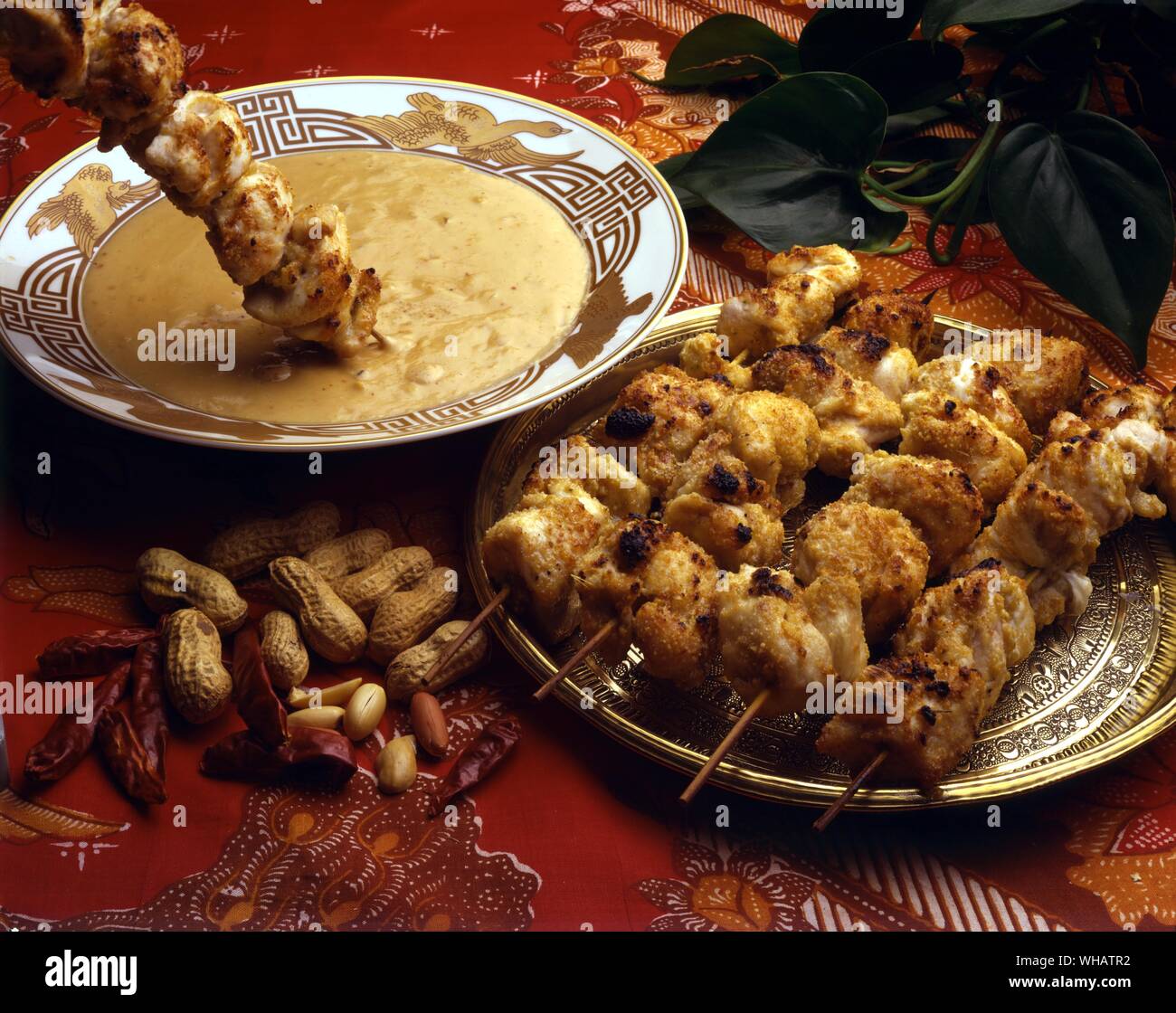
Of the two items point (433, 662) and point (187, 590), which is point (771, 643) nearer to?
point (433, 662)

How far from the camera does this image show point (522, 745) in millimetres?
2412

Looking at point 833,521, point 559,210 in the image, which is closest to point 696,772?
point 833,521

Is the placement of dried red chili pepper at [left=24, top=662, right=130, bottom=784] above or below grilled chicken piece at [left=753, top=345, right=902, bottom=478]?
below

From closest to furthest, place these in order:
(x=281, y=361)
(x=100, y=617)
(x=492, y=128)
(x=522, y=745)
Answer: (x=522, y=745)
(x=100, y=617)
(x=281, y=361)
(x=492, y=128)

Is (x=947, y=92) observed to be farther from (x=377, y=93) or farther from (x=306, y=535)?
(x=306, y=535)

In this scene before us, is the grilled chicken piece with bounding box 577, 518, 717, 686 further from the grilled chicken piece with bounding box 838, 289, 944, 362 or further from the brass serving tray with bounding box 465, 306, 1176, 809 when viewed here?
the grilled chicken piece with bounding box 838, 289, 944, 362

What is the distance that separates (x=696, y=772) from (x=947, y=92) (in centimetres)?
267

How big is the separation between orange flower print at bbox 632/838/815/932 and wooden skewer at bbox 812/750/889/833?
126mm

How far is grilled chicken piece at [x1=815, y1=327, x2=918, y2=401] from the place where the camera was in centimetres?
295

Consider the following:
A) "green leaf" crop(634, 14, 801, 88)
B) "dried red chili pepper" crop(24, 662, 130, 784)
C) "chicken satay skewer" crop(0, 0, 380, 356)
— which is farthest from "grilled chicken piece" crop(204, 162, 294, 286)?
"green leaf" crop(634, 14, 801, 88)

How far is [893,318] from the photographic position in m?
3.06

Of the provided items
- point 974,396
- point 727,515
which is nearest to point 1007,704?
point 727,515

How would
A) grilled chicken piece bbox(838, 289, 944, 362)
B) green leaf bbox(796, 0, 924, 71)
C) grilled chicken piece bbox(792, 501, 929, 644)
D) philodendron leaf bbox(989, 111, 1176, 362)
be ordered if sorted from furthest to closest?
green leaf bbox(796, 0, 924, 71)
philodendron leaf bbox(989, 111, 1176, 362)
grilled chicken piece bbox(838, 289, 944, 362)
grilled chicken piece bbox(792, 501, 929, 644)

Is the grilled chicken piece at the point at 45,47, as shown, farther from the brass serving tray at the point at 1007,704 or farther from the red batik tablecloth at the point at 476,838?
the brass serving tray at the point at 1007,704
